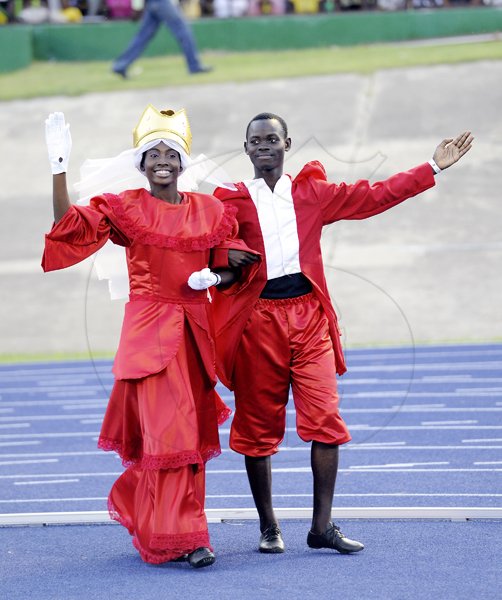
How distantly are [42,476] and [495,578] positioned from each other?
3.02m

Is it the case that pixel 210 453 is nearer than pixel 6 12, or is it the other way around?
pixel 210 453

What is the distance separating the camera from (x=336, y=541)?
501cm

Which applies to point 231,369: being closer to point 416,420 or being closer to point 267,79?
point 416,420

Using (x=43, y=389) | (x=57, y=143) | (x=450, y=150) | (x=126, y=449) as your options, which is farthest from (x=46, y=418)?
(x=450, y=150)

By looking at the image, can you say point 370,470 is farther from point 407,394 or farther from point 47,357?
point 47,357

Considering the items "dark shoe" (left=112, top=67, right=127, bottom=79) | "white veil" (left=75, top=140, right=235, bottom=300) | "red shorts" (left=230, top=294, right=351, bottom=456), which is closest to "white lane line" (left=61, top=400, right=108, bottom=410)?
"white veil" (left=75, top=140, right=235, bottom=300)

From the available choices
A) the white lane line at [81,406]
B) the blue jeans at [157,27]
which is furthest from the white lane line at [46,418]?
the blue jeans at [157,27]

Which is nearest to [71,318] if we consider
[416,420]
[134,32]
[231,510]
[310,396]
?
[416,420]

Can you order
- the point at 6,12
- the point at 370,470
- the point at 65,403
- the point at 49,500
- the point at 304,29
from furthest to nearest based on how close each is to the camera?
the point at 6,12, the point at 304,29, the point at 65,403, the point at 370,470, the point at 49,500

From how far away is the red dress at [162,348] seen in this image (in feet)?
16.1

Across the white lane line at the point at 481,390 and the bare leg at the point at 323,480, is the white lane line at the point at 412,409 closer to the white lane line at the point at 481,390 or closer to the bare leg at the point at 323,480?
the white lane line at the point at 481,390

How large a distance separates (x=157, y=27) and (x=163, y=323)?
1418 centimetres

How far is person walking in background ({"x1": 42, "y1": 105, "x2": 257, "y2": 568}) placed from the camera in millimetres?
4910

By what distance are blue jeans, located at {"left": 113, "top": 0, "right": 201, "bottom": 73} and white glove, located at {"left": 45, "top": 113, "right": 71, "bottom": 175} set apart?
44.0 feet
